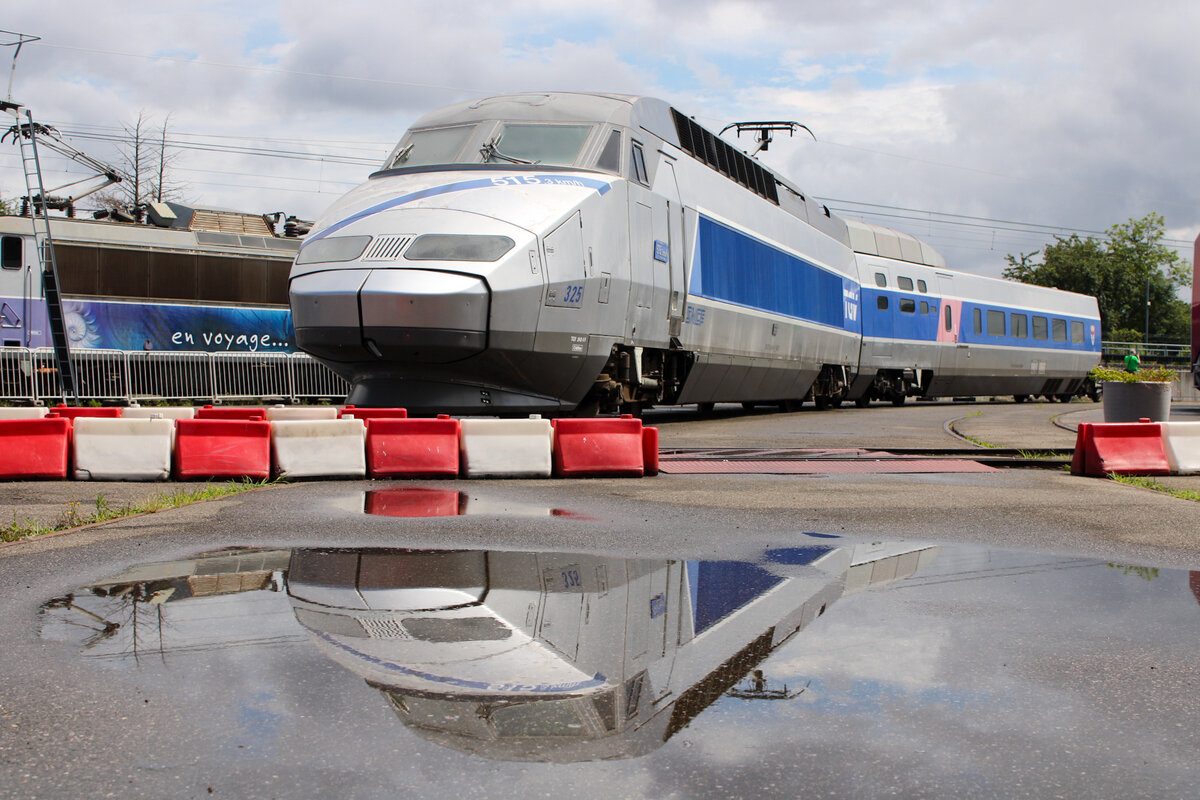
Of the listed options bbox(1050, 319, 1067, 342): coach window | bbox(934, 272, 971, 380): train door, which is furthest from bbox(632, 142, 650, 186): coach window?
bbox(1050, 319, 1067, 342): coach window

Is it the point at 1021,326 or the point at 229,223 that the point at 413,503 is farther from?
the point at 1021,326

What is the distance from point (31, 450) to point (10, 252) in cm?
1511

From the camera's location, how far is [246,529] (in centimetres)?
648

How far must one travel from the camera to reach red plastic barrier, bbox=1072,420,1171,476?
34.4 feet

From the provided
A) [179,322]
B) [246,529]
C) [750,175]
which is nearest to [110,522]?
[246,529]

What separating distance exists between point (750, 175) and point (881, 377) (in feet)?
30.3

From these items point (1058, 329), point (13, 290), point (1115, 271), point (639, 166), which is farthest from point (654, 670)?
point (1115, 271)

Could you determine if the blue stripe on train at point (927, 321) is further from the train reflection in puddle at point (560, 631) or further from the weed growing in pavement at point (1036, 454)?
the train reflection in puddle at point (560, 631)

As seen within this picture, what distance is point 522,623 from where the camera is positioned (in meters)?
4.20

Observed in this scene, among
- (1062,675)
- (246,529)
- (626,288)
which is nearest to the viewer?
(1062,675)

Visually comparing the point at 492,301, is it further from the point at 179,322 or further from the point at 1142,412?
the point at 179,322

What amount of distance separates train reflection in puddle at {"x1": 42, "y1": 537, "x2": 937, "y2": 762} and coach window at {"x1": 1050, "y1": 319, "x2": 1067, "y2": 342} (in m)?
29.1

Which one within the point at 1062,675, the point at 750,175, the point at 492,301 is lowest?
the point at 1062,675

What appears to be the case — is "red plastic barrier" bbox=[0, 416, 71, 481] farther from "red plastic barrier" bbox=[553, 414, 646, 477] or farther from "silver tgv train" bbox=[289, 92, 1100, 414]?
"red plastic barrier" bbox=[553, 414, 646, 477]
